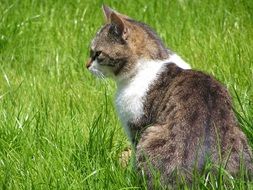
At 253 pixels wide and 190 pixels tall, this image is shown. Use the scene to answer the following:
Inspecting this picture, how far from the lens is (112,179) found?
3.48 m

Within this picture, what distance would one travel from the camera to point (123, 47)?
3.99 meters

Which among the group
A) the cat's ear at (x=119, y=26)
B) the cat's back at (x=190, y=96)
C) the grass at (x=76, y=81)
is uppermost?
the cat's ear at (x=119, y=26)

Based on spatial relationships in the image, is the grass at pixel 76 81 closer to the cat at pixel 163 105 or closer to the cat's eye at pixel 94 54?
the cat at pixel 163 105

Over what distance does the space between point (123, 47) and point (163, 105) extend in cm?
52

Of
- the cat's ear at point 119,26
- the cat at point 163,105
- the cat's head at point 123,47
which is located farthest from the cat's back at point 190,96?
the cat's ear at point 119,26

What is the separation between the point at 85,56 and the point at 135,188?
1.93m

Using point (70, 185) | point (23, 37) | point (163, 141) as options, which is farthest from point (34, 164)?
point (23, 37)

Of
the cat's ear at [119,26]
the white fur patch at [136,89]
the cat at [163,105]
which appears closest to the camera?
the cat at [163,105]

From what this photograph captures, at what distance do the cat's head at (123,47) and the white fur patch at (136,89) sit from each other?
1.5 inches

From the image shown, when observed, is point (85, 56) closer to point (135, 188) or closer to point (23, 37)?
point (23, 37)

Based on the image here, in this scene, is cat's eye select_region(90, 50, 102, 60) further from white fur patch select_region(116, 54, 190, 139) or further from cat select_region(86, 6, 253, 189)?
white fur patch select_region(116, 54, 190, 139)

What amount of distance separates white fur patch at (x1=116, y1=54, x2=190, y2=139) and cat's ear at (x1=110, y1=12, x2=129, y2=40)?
17 centimetres

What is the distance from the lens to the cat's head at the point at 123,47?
3.96m

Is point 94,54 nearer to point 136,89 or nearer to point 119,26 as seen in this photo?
point 119,26
